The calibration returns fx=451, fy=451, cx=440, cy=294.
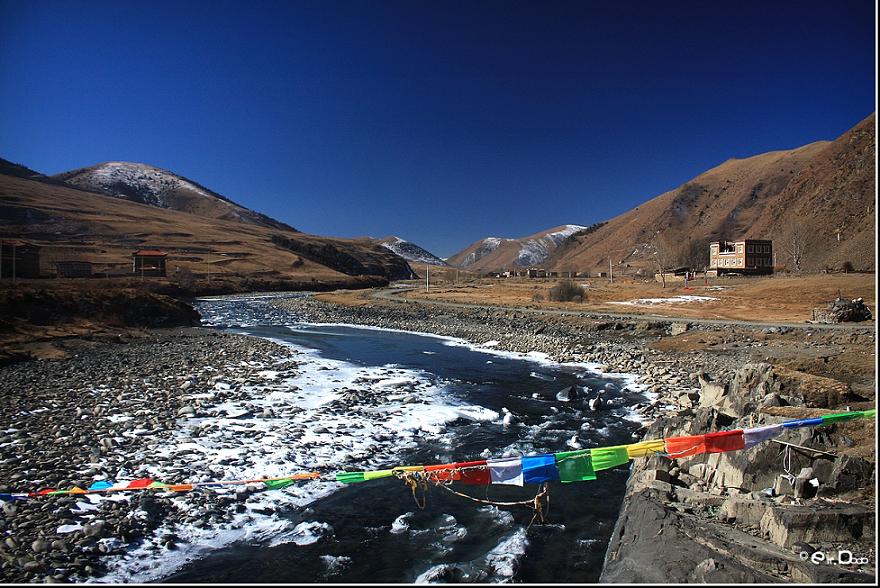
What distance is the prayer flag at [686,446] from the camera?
20.9 ft

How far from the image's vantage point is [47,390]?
1551 centimetres

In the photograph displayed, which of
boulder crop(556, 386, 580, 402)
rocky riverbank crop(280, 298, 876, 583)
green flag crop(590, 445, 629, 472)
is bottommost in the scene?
boulder crop(556, 386, 580, 402)

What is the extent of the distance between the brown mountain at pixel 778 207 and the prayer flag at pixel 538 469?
55.3 metres

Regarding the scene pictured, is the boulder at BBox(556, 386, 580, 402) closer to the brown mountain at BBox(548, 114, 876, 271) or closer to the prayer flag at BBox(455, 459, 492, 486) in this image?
the prayer flag at BBox(455, 459, 492, 486)

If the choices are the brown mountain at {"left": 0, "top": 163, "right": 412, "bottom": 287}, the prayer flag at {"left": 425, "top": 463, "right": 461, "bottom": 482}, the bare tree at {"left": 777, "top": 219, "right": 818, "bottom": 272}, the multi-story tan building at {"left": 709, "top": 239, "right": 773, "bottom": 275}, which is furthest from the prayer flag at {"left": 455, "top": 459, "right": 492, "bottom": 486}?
the brown mountain at {"left": 0, "top": 163, "right": 412, "bottom": 287}

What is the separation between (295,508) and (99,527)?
3.20 metres

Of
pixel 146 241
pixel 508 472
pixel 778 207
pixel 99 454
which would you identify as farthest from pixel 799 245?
pixel 146 241

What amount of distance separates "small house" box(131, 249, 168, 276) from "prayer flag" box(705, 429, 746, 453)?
10488cm

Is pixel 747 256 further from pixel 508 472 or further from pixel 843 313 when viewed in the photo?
pixel 508 472

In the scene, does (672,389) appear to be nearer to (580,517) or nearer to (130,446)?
(580,517)

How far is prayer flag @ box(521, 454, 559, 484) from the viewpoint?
20.0 feet

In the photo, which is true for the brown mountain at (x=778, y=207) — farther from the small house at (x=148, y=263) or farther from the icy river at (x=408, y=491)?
the small house at (x=148, y=263)

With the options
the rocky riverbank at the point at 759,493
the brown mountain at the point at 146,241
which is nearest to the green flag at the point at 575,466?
the rocky riverbank at the point at 759,493

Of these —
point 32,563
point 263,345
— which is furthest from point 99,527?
point 263,345
